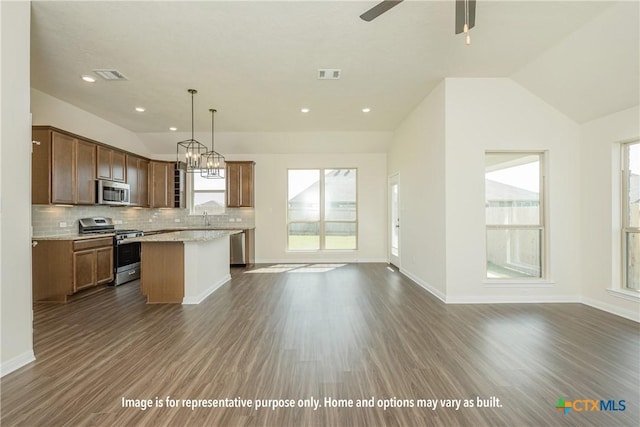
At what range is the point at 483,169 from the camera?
3.92 metres

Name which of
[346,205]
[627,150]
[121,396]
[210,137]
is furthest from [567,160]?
[210,137]

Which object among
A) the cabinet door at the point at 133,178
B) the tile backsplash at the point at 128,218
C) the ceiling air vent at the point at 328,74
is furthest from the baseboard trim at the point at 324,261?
the ceiling air vent at the point at 328,74

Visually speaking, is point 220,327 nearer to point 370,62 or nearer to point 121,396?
point 121,396

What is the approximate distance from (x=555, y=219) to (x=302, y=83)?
408cm

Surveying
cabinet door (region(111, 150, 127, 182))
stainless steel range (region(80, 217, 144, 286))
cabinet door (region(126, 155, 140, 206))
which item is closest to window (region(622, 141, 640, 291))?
stainless steel range (region(80, 217, 144, 286))

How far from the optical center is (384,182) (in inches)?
289

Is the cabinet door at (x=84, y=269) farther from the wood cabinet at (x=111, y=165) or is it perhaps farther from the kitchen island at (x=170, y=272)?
the wood cabinet at (x=111, y=165)

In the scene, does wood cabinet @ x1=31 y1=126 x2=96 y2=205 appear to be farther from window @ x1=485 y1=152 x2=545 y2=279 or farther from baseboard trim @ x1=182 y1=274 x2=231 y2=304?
window @ x1=485 y1=152 x2=545 y2=279

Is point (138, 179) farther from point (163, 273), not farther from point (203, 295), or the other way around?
point (203, 295)

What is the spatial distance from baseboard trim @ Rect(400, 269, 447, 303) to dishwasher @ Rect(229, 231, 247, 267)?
3711 millimetres

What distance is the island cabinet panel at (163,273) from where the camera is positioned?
397 cm

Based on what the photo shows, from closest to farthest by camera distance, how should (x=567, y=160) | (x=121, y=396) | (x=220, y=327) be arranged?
1. (x=121, y=396)
2. (x=220, y=327)
3. (x=567, y=160)

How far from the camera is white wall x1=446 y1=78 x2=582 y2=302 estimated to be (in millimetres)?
3904

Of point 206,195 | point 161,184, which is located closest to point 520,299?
point 206,195
